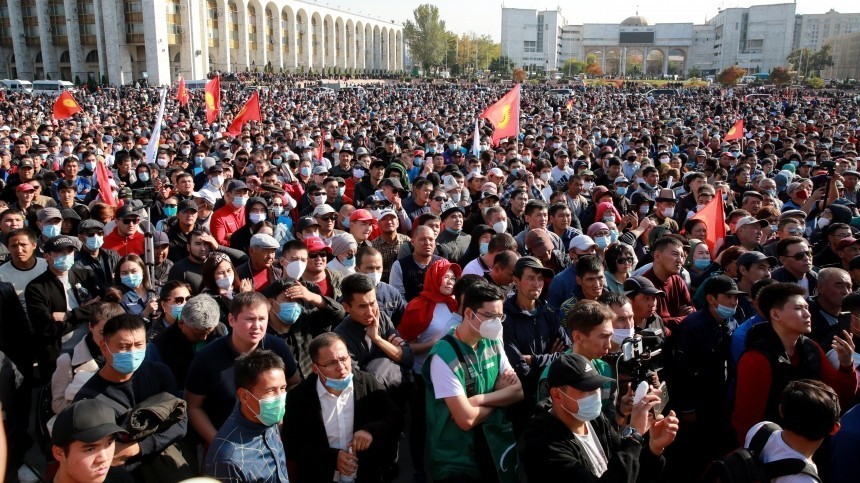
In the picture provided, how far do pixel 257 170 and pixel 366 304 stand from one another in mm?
6384

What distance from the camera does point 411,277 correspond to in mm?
5445

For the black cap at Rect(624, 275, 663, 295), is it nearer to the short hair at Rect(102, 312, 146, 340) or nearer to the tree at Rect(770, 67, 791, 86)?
the short hair at Rect(102, 312, 146, 340)

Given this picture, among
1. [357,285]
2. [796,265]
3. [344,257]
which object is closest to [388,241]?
[344,257]

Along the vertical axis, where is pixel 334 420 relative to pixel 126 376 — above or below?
below

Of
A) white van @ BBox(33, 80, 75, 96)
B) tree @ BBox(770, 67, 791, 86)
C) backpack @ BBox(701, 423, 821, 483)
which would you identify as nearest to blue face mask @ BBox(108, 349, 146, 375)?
backpack @ BBox(701, 423, 821, 483)

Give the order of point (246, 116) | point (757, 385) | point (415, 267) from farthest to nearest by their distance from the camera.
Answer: point (246, 116) → point (415, 267) → point (757, 385)

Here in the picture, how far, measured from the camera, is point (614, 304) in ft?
12.8

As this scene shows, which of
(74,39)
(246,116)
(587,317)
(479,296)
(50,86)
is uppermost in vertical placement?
(74,39)

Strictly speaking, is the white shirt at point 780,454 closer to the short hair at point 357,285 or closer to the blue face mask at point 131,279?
the short hair at point 357,285

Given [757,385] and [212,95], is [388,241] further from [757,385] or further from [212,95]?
[212,95]

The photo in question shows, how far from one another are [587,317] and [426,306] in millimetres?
1349

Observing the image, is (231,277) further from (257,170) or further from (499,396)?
(257,170)

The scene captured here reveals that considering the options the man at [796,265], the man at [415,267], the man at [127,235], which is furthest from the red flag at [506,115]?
the man at [127,235]

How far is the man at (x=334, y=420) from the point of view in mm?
3162
